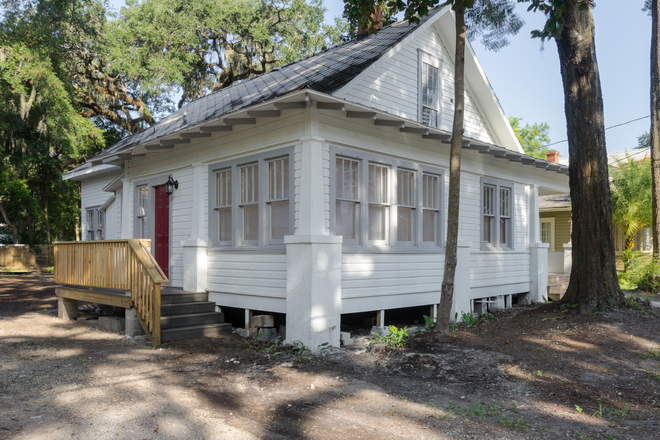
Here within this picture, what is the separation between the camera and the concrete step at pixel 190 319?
827 centimetres

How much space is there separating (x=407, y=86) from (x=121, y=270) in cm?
667

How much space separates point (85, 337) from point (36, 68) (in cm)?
1271

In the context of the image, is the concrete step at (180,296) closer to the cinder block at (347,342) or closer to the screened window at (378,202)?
the cinder block at (347,342)

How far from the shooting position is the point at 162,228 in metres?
10.9

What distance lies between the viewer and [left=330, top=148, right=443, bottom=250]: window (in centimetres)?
834

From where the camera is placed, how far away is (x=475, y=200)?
37.1 feet

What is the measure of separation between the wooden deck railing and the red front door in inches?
61.3

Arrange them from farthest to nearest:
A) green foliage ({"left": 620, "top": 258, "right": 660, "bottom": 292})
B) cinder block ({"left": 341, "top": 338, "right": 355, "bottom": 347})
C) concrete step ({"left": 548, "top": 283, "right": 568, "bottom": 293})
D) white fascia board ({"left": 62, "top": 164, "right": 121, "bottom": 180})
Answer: white fascia board ({"left": 62, "top": 164, "right": 121, "bottom": 180}) < green foliage ({"left": 620, "top": 258, "right": 660, "bottom": 292}) < concrete step ({"left": 548, "top": 283, "right": 568, "bottom": 293}) < cinder block ({"left": 341, "top": 338, "right": 355, "bottom": 347})

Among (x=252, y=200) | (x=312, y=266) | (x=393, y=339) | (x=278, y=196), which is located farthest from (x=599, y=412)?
(x=252, y=200)

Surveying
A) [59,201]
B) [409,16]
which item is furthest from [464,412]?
[59,201]

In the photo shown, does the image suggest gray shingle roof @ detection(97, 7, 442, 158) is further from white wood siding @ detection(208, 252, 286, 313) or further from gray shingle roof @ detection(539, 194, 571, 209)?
gray shingle roof @ detection(539, 194, 571, 209)

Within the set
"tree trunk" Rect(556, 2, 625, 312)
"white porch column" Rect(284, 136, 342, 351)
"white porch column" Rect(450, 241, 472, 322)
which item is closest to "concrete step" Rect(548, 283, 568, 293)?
"tree trunk" Rect(556, 2, 625, 312)

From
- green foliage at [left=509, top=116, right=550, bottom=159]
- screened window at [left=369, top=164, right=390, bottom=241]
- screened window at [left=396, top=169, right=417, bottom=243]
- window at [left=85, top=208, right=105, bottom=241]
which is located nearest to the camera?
screened window at [left=369, top=164, right=390, bottom=241]

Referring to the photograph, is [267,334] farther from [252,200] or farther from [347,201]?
[347,201]
